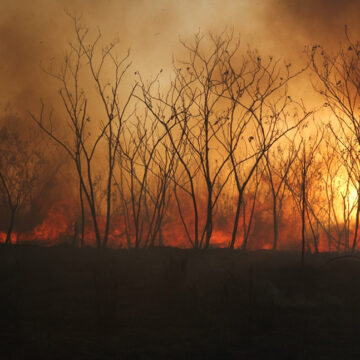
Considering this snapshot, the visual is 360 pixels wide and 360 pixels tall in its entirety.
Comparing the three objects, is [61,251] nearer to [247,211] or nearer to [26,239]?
[26,239]

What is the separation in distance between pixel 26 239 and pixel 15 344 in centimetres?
2571

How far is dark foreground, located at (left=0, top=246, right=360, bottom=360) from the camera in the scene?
7.31 meters

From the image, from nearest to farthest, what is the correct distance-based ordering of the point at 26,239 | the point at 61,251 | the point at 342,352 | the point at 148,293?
the point at 342,352, the point at 148,293, the point at 61,251, the point at 26,239

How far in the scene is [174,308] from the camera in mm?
9352

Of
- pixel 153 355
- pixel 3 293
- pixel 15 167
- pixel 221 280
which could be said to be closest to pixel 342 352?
pixel 153 355

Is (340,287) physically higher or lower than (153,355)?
higher

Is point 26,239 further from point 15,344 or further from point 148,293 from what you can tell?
point 15,344

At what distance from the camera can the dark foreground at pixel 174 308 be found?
7309mm

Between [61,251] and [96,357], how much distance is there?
7129 millimetres

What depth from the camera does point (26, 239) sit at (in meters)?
31.7

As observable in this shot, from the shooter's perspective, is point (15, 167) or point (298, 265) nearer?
point (298, 265)

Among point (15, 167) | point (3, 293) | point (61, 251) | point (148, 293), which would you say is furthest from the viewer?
point (15, 167)

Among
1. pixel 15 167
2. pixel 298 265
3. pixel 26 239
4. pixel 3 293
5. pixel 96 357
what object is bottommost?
pixel 96 357

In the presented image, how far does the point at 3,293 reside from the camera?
943 cm
